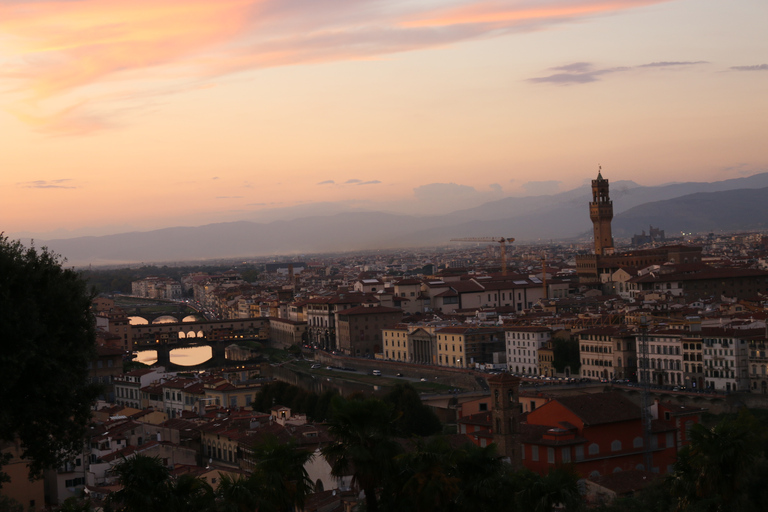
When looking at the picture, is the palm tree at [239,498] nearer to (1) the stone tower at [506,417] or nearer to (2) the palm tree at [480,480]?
(2) the palm tree at [480,480]

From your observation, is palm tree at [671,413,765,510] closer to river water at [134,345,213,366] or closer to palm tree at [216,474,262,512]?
palm tree at [216,474,262,512]

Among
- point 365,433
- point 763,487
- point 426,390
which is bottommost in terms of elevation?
point 426,390

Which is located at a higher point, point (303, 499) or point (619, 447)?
point (303, 499)

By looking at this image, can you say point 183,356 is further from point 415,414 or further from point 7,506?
point 7,506

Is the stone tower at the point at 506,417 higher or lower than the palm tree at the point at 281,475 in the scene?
lower

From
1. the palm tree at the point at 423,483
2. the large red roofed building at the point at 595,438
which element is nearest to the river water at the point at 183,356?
the large red roofed building at the point at 595,438

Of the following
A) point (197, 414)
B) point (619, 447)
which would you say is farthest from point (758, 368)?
point (197, 414)

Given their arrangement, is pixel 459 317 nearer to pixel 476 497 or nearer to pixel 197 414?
pixel 197 414
